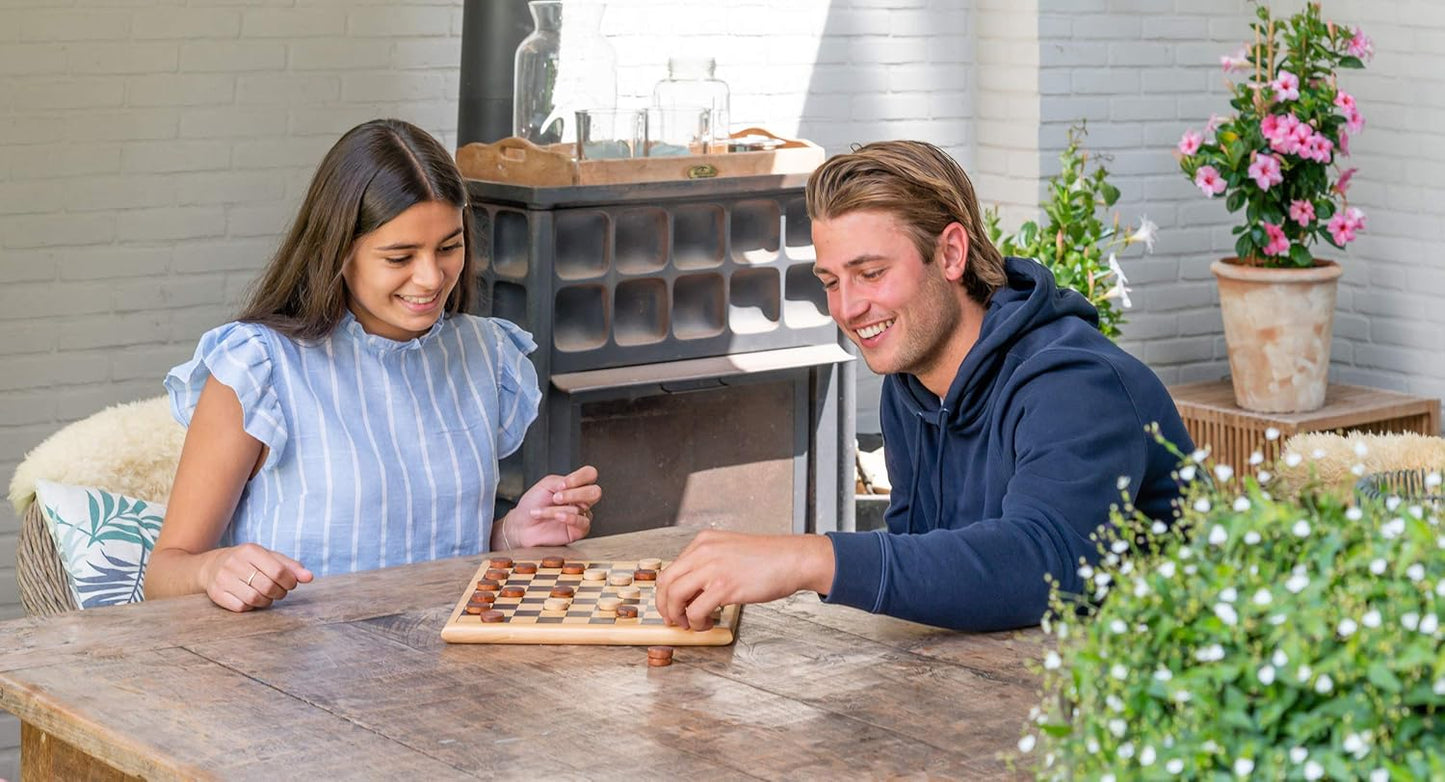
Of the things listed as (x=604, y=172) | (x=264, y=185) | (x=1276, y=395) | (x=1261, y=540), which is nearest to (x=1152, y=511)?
(x=1261, y=540)

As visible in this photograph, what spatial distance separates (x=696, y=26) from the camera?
4.87m

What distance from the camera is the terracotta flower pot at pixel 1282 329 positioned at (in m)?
4.88

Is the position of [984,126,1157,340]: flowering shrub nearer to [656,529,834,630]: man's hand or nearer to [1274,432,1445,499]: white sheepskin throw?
[1274,432,1445,499]: white sheepskin throw

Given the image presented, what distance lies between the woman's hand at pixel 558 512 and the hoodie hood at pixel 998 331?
0.48 metres

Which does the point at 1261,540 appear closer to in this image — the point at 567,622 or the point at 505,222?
the point at 567,622

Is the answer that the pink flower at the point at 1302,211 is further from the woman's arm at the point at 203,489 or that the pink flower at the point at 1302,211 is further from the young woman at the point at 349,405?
the woman's arm at the point at 203,489

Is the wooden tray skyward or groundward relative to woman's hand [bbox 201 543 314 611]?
skyward

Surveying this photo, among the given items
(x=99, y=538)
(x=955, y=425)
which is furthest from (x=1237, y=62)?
(x=99, y=538)

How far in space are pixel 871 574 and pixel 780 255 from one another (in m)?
2.13

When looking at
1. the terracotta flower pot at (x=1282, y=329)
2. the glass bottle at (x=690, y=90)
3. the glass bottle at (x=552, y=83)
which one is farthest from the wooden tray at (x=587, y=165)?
the terracotta flower pot at (x=1282, y=329)

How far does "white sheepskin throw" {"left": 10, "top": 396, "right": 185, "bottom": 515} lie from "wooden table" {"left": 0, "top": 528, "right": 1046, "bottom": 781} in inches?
32.8

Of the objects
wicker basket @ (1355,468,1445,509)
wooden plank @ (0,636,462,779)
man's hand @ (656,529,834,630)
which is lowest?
wooden plank @ (0,636,462,779)

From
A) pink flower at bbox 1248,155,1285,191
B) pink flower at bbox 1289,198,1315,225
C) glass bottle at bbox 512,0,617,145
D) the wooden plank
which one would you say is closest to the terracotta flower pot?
pink flower at bbox 1289,198,1315,225

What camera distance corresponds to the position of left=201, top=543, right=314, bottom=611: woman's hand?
7.06ft
